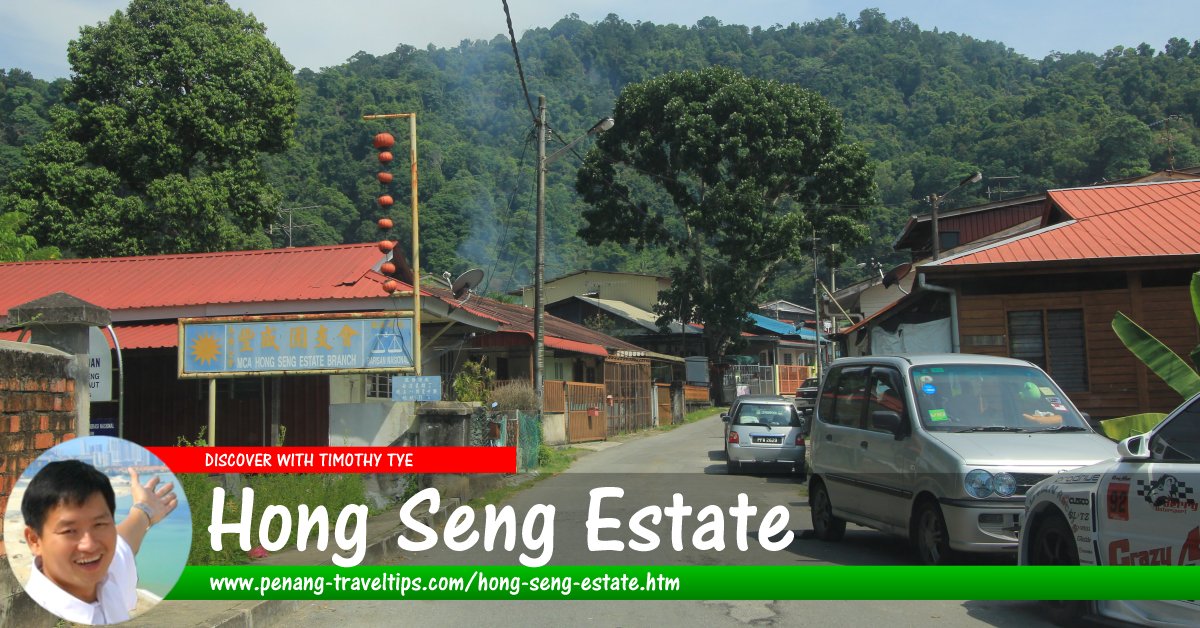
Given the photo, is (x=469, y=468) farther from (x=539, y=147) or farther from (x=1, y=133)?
(x=1, y=133)

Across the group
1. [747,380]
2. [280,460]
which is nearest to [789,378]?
[747,380]

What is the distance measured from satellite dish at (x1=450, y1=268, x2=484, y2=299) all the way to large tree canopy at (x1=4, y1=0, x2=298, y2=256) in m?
13.8

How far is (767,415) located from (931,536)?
11771mm

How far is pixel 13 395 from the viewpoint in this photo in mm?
6270

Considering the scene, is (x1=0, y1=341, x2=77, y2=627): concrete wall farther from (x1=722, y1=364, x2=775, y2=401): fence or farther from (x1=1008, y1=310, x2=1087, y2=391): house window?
(x1=722, y1=364, x2=775, y2=401): fence

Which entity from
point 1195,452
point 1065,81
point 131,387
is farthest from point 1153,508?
point 1065,81

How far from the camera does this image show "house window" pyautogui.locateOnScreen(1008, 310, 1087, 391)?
1816 centimetres

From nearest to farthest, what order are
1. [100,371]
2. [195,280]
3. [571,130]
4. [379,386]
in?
[100,371]
[379,386]
[195,280]
[571,130]

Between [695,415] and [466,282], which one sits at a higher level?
[466,282]

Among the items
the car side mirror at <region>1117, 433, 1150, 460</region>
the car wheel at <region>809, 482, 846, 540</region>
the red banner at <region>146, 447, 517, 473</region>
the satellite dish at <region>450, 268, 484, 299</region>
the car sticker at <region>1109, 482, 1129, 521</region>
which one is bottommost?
the car wheel at <region>809, 482, 846, 540</region>

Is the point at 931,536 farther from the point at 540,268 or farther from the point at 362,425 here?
the point at 540,268

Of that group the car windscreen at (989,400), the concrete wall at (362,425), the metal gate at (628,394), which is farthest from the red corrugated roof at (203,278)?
the metal gate at (628,394)

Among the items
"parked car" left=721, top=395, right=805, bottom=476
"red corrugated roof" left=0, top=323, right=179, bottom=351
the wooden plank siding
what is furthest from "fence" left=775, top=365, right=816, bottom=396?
"red corrugated roof" left=0, top=323, right=179, bottom=351

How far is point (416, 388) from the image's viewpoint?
1441 cm
